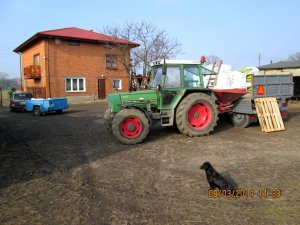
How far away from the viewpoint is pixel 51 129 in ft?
37.6

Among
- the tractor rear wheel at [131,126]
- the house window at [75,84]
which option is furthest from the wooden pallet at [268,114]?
the house window at [75,84]

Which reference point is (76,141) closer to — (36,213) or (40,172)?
(40,172)

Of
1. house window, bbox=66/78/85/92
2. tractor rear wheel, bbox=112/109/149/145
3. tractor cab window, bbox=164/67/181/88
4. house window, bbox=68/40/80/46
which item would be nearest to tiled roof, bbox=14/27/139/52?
house window, bbox=68/40/80/46

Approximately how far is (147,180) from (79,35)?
25335 mm

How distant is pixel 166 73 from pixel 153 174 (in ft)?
12.9

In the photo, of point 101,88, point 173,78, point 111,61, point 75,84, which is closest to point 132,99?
point 173,78

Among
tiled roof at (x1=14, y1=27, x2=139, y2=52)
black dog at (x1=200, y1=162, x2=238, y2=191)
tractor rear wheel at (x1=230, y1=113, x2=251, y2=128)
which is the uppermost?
tiled roof at (x1=14, y1=27, x2=139, y2=52)

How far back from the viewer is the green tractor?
27.1ft

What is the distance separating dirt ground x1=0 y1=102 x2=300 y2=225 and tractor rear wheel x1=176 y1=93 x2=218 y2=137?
310 millimetres

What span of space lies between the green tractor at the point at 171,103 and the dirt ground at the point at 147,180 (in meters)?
0.50

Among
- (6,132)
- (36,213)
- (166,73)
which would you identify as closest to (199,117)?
(166,73)

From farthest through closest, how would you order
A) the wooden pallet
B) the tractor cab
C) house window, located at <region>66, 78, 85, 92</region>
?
house window, located at <region>66, 78, 85, 92</region>, the wooden pallet, the tractor cab
